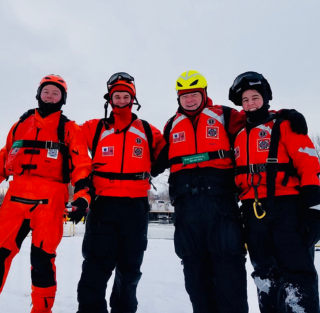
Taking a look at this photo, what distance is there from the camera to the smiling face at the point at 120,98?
3.07 meters

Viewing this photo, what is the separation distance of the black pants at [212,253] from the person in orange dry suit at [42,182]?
101cm

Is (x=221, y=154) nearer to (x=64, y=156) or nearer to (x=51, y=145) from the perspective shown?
(x=64, y=156)

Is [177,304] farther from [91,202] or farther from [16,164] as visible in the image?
[16,164]

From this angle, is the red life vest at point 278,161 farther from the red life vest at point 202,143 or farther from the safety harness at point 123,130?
the safety harness at point 123,130

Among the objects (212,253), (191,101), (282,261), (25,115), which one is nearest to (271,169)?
(282,261)

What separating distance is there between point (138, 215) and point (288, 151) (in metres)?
1.54

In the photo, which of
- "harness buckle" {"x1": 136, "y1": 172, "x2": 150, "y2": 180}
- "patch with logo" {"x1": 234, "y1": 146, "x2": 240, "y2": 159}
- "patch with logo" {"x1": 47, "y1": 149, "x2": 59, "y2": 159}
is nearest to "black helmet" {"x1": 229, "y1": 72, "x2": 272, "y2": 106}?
"patch with logo" {"x1": 234, "y1": 146, "x2": 240, "y2": 159}

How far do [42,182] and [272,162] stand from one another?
223 centimetres

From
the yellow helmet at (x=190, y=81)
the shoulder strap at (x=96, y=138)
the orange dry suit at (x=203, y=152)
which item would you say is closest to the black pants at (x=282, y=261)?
the orange dry suit at (x=203, y=152)

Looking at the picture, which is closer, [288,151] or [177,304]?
[288,151]

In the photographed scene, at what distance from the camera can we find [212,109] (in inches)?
113

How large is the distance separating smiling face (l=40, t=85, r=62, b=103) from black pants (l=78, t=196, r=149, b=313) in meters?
1.31

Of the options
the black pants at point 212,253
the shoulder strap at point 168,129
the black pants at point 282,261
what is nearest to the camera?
the black pants at point 282,261

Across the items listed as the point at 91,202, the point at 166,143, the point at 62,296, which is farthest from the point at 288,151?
the point at 62,296
